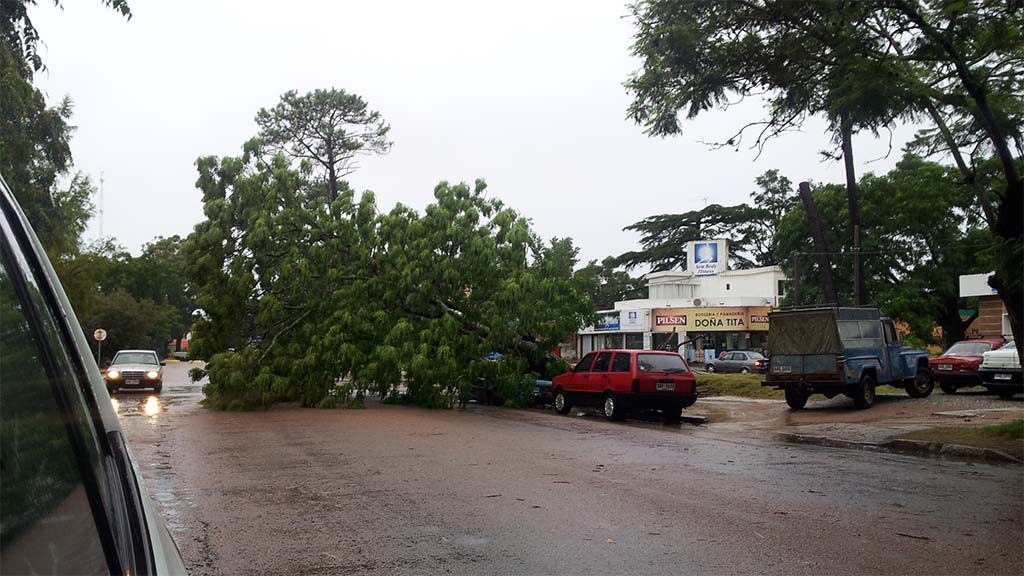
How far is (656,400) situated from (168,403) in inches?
566

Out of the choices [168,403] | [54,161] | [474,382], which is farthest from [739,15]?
[54,161]

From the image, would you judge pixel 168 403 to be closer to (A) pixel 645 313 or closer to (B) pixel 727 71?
(B) pixel 727 71

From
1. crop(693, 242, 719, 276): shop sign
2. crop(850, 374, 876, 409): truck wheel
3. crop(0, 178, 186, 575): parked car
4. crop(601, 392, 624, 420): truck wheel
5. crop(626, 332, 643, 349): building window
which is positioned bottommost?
crop(601, 392, 624, 420): truck wheel

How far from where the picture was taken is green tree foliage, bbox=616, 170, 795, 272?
66.7 metres

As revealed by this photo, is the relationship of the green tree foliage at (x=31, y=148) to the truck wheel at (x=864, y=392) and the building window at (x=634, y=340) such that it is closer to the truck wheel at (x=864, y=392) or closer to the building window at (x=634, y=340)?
the truck wheel at (x=864, y=392)

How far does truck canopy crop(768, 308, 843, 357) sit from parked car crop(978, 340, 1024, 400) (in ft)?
16.7

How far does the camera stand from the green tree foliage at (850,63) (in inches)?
486

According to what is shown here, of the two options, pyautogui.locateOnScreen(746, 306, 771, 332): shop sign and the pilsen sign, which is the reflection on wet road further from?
pyautogui.locateOnScreen(746, 306, 771, 332): shop sign

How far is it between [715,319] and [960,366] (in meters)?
30.8

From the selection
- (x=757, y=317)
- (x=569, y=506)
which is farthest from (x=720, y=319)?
(x=569, y=506)

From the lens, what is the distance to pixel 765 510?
8.73 meters

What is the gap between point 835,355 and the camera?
71.4 ft

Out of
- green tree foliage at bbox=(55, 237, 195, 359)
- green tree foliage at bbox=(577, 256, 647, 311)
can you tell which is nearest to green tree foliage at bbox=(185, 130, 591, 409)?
green tree foliage at bbox=(55, 237, 195, 359)

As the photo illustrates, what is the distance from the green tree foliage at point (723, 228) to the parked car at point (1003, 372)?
4335 centimetres
